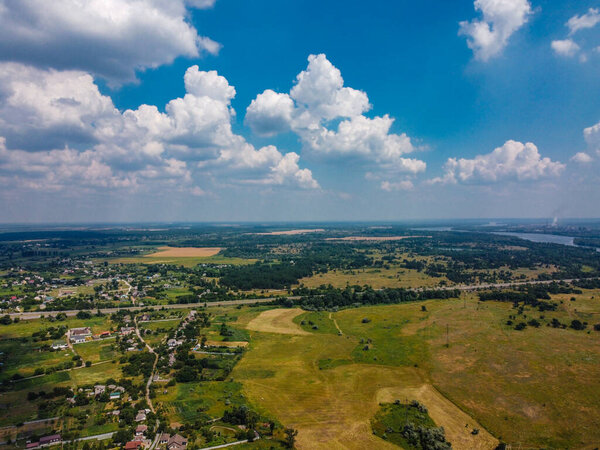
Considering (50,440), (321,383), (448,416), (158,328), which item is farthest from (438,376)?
(158,328)

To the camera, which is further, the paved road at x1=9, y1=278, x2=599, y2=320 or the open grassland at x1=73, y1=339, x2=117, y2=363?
the paved road at x1=9, y1=278, x2=599, y2=320

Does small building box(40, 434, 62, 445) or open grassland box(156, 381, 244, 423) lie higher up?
small building box(40, 434, 62, 445)

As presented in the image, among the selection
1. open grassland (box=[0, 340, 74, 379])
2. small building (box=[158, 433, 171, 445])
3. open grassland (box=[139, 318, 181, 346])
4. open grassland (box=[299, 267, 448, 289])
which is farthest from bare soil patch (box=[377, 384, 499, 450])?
open grassland (box=[299, 267, 448, 289])

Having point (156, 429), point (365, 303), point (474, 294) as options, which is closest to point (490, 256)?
point (474, 294)

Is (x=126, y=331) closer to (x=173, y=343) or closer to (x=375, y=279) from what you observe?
(x=173, y=343)

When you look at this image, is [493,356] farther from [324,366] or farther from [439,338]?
[324,366]

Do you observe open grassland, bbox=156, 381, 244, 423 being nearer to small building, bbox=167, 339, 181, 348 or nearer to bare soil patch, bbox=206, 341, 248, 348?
bare soil patch, bbox=206, 341, 248, 348

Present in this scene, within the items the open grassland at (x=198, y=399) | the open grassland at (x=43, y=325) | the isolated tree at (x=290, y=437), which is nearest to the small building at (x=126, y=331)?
the open grassland at (x=43, y=325)
